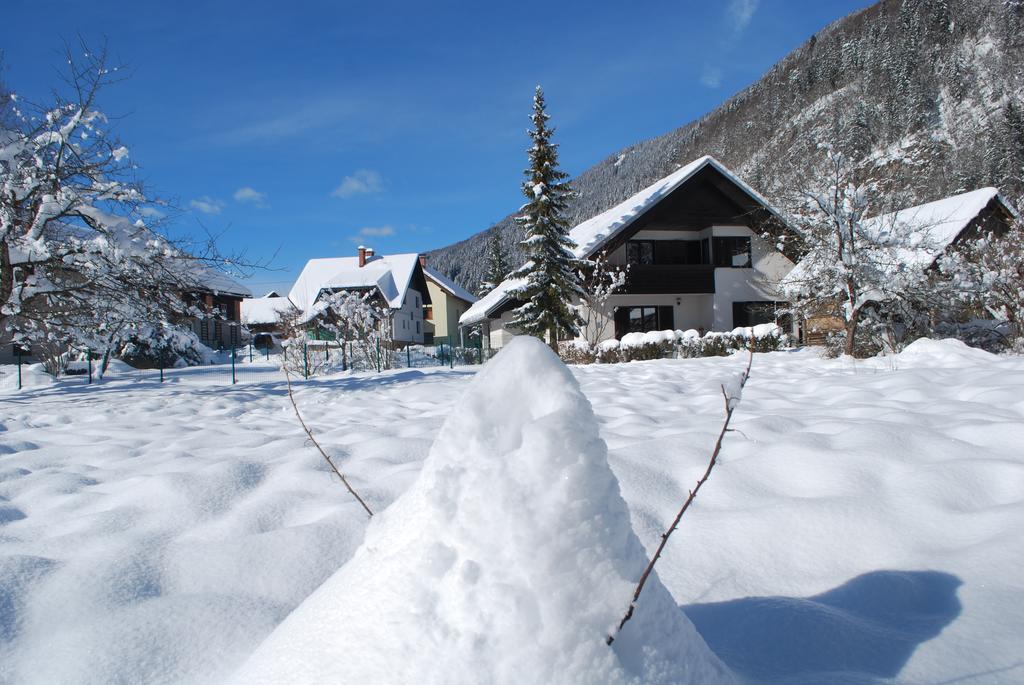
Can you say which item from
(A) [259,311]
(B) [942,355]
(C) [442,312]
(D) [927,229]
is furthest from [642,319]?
(A) [259,311]

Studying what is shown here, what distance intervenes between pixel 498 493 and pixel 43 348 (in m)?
20.1

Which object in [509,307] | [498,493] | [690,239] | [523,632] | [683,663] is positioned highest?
[690,239]

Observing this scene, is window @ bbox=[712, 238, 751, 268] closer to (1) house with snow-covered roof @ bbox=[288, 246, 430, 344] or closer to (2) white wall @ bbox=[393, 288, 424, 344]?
(1) house with snow-covered roof @ bbox=[288, 246, 430, 344]

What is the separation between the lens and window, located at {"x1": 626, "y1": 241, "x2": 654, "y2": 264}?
22.2 metres

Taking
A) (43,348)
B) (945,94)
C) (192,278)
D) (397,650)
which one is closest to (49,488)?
(397,650)

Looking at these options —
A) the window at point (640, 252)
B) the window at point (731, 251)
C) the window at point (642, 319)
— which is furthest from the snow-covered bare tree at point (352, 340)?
the window at point (731, 251)

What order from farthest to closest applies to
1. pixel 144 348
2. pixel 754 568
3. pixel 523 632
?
1. pixel 144 348
2. pixel 754 568
3. pixel 523 632

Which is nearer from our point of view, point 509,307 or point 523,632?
point 523,632

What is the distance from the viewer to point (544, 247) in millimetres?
18609

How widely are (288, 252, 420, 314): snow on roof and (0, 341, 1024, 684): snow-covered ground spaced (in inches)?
1257

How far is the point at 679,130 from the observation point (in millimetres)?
118812

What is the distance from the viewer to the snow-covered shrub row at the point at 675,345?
53.5 feet

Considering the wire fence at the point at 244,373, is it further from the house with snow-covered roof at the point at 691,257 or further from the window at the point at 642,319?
the window at the point at 642,319

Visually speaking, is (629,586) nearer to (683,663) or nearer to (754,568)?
(683,663)
